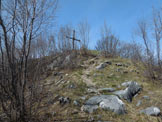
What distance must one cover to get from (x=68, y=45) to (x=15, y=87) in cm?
1139

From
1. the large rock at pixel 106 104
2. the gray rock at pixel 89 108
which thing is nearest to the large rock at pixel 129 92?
the large rock at pixel 106 104

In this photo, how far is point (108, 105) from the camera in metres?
3.50

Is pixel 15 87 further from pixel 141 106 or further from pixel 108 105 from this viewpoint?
pixel 141 106

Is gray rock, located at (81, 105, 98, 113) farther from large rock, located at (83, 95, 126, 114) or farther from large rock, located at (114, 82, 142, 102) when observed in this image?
large rock, located at (114, 82, 142, 102)

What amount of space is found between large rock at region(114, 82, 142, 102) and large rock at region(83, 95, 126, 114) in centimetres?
59

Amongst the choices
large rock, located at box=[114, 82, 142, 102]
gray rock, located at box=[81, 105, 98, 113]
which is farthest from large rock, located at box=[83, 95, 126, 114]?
large rock, located at box=[114, 82, 142, 102]

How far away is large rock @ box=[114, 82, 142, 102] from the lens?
165 inches

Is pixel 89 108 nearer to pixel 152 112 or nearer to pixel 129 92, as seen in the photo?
pixel 152 112

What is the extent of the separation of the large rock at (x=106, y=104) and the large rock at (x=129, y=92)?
59 centimetres

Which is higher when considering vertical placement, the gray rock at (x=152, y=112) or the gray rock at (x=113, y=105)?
the gray rock at (x=113, y=105)

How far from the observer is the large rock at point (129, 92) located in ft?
13.8

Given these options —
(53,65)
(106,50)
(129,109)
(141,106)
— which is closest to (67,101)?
(129,109)

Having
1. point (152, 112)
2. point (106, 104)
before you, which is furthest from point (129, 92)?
point (106, 104)

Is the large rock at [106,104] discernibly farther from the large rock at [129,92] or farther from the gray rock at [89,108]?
the large rock at [129,92]
